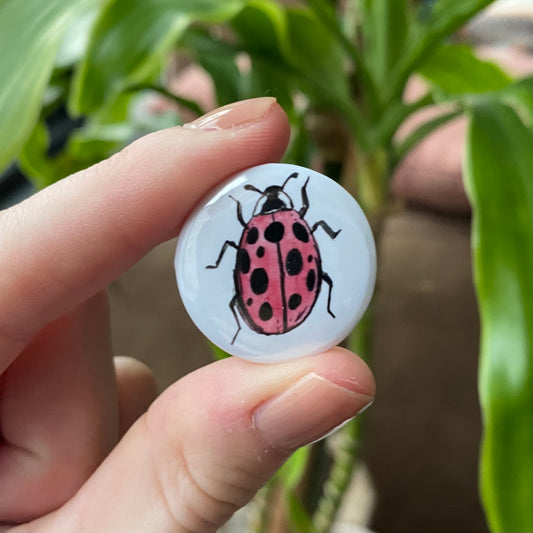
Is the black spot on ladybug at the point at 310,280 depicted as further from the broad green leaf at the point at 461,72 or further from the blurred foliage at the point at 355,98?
the broad green leaf at the point at 461,72

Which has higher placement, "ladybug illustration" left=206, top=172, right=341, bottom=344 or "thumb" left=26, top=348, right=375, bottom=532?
"ladybug illustration" left=206, top=172, right=341, bottom=344

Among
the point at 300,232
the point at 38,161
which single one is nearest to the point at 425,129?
the point at 300,232

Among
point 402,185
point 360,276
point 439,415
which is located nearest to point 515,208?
point 360,276

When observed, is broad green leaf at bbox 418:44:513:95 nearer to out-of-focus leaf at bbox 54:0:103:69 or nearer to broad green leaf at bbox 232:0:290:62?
broad green leaf at bbox 232:0:290:62

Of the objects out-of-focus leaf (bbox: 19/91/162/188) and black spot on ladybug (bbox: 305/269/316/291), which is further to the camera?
out-of-focus leaf (bbox: 19/91/162/188)

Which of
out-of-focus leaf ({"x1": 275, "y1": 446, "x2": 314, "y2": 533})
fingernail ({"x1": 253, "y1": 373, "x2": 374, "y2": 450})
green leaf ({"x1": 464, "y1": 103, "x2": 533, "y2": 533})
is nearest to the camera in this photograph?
fingernail ({"x1": 253, "y1": 373, "x2": 374, "y2": 450})

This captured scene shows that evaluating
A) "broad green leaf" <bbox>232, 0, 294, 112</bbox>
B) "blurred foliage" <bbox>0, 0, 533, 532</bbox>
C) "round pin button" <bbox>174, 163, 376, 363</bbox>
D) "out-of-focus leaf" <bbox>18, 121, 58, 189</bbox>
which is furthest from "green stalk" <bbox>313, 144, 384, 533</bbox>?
"out-of-focus leaf" <bbox>18, 121, 58, 189</bbox>

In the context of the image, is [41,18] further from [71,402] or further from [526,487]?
[526,487]

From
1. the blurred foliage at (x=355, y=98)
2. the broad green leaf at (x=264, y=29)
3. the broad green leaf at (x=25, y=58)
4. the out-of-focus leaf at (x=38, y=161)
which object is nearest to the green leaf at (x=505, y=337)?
the blurred foliage at (x=355, y=98)
